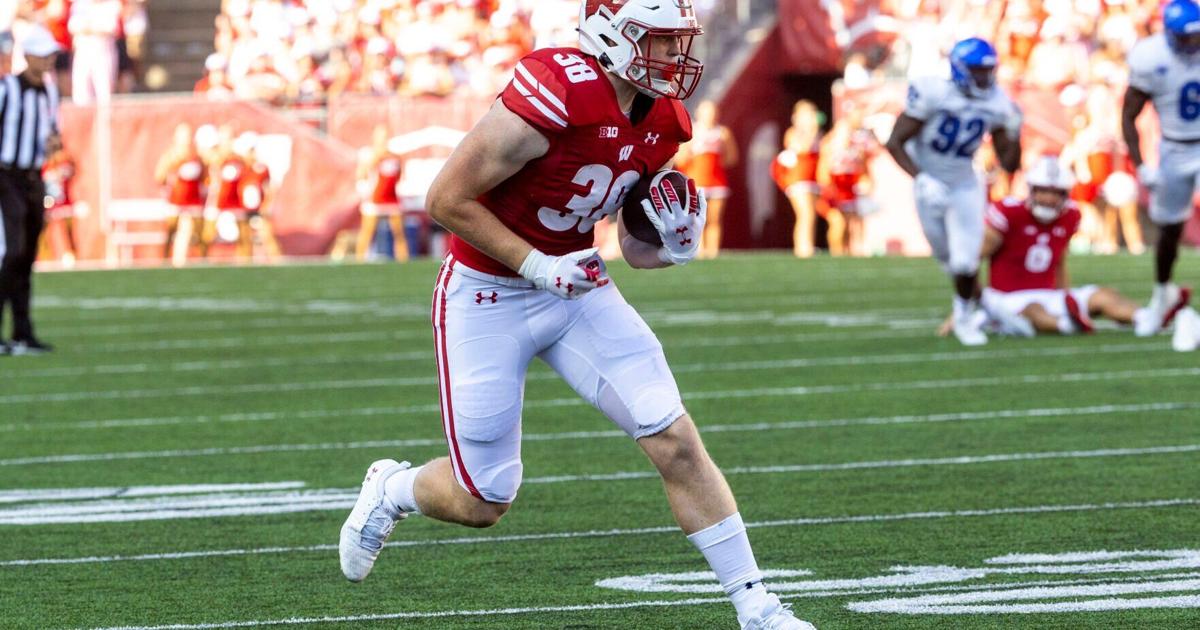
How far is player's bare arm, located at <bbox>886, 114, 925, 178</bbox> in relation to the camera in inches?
460

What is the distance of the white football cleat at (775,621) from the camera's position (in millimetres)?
4277

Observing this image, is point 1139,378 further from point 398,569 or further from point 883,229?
point 883,229

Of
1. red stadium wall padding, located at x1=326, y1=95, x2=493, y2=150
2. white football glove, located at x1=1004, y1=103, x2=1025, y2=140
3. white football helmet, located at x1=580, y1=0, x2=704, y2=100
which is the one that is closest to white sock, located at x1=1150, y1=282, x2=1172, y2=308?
white football glove, located at x1=1004, y1=103, x2=1025, y2=140

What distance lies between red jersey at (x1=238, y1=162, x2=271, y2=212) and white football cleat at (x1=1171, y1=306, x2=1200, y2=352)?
1517cm

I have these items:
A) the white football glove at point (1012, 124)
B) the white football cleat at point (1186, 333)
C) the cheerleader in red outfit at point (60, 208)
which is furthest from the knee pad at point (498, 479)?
the cheerleader in red outfit at point (60, 208)

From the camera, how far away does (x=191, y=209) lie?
24.7 meters

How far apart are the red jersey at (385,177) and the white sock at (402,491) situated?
62.4 feet

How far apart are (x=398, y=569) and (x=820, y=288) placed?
37.1ft

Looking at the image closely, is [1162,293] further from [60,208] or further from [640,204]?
[60,208]

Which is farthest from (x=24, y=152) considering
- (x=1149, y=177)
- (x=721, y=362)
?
(x=1149, y=177)

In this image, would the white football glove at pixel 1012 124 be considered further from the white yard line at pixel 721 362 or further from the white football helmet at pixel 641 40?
the white football helmet at pixel 641 40

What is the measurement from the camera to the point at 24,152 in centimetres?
1205

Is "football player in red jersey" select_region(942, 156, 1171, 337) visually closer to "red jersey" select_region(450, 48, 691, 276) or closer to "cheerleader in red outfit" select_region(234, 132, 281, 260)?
"red jersey" select_region(450, 48, 691, 276)

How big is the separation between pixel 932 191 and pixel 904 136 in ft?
1.11
